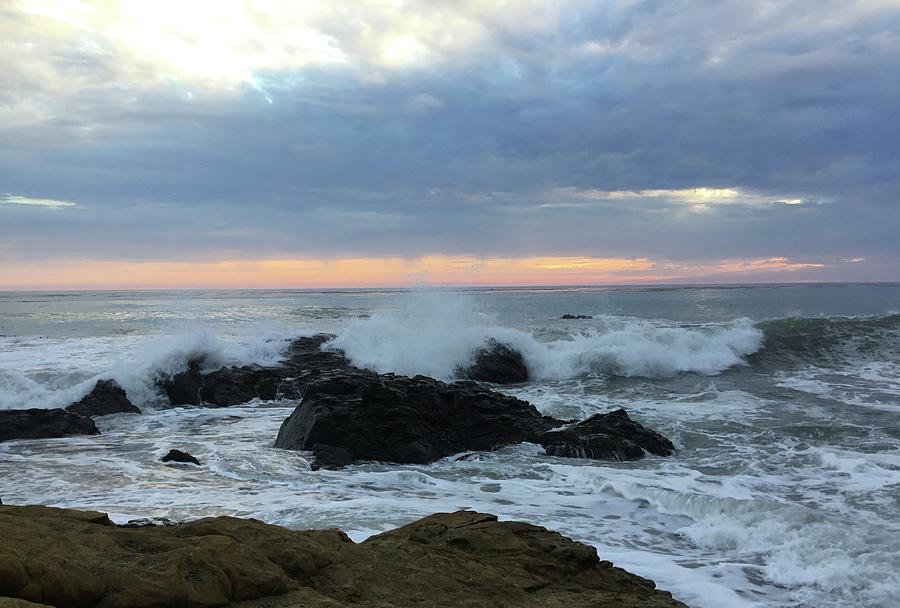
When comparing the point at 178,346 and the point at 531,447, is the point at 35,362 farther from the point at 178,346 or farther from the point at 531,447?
the point at 531,447

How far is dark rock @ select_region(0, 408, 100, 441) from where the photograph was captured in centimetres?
1109

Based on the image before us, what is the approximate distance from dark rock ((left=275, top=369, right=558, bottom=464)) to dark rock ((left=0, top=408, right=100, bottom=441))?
4102 millimetres

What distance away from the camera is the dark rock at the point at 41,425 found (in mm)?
11094

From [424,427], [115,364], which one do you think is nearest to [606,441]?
[424,427]

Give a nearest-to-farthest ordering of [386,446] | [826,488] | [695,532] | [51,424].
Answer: [695,532], [826,488], [386,446], [51,424]

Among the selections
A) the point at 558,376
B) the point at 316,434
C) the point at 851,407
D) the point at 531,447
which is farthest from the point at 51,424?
the point at 851,407

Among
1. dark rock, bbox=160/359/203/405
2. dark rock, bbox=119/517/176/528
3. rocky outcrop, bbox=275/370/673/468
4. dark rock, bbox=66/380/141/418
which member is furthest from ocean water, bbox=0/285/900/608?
dark rock, bbox=119/517/176/528

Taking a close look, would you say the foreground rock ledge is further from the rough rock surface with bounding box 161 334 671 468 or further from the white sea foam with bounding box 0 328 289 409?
the white sea foam with bounding box 0 328 289 409

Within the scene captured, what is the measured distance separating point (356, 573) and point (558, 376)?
17.5m

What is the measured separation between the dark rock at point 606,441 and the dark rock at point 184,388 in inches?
374

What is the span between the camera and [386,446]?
33.1ft

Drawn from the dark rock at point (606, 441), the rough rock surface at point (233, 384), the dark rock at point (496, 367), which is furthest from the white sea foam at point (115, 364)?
the dark rock at point (606, 441)

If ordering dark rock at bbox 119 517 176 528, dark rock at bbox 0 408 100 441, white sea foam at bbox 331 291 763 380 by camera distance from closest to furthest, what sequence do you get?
dark rock at bbox 119 517 176 528
dark rock at bbox 0 408 100 441
white sea foam at bbox 331 291 763 380

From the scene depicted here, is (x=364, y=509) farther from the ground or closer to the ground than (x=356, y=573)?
closer to the ground
